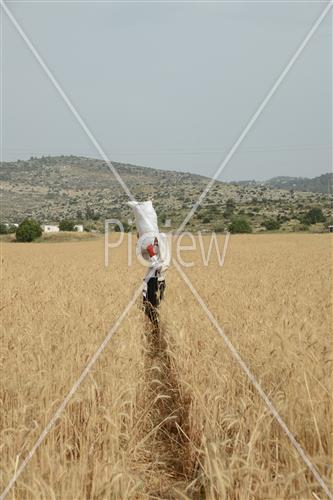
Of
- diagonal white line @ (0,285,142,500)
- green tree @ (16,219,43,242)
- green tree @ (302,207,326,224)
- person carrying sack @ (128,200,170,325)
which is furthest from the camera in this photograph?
green tree @ (302,207,326,224)

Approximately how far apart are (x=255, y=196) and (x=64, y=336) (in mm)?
97739

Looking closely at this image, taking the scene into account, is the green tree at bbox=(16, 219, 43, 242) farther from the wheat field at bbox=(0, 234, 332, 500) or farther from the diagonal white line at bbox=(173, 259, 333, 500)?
the diagonal white line at bbox=(173, 259, 333, 500)

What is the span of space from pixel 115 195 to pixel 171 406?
336 feet

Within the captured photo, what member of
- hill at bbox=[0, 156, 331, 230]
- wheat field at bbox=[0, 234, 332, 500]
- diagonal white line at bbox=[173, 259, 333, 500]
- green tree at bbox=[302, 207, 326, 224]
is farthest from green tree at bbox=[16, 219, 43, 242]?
diagonal white line at bbox=[173, 259, 333, 500]

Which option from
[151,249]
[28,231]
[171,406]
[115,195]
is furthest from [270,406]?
[115,195]

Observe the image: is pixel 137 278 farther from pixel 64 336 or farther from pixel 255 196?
pixel 255 196

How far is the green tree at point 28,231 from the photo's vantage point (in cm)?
5397

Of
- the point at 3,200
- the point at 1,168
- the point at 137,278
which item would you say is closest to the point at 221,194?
the point at 3,200

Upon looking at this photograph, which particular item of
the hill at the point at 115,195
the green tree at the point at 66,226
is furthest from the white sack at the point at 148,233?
the green tree at the point at 66,226

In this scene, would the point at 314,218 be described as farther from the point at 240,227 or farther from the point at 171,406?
the point at 171,406

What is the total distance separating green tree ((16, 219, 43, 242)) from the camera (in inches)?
2125

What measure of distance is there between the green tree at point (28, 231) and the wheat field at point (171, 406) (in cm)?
4757

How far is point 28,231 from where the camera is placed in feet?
177

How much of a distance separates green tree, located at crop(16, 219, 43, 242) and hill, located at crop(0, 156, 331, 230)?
34.6 feet
